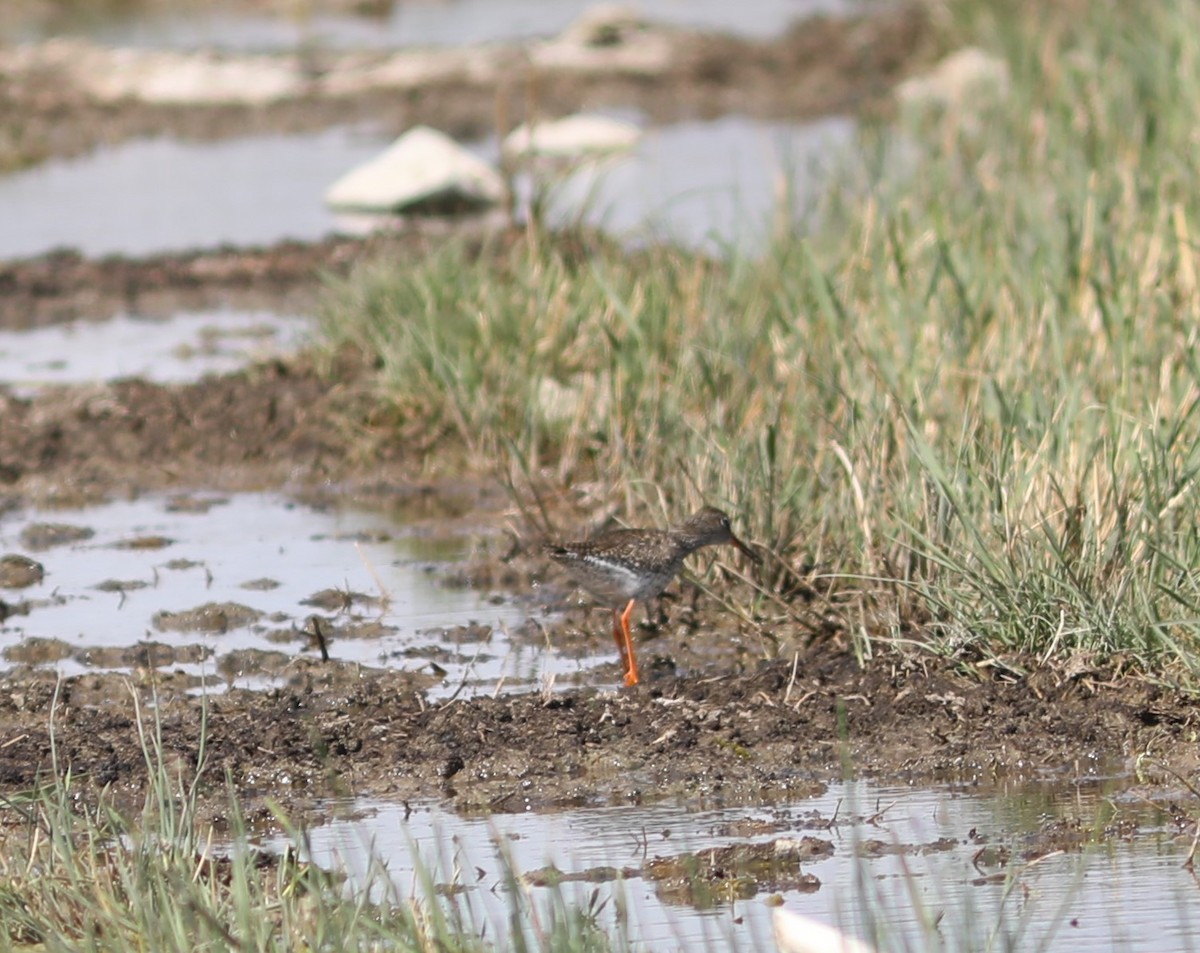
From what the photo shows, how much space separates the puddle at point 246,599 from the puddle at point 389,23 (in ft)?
66.3

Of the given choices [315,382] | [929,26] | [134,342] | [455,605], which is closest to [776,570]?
[455,605]

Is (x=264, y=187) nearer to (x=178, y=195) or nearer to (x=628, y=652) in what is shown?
(x=178, y=195)

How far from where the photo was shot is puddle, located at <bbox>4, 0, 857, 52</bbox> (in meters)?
30.5

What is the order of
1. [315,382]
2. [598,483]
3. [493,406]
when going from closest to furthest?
[598,483] < [493,406] < [315,382]

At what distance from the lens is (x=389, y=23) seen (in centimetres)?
3416

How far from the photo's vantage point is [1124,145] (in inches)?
465

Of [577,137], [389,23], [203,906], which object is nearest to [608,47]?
[389,23]

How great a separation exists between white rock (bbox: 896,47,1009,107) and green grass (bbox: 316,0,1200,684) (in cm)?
109

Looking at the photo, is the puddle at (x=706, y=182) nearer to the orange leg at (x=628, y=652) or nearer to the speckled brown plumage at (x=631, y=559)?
the speckled brown plumage at (x=631, y=559)

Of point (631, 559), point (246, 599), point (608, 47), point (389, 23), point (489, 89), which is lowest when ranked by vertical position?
point (246, 599)

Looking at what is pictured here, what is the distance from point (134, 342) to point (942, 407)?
703cm

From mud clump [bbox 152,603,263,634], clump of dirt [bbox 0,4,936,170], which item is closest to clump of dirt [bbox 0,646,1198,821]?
mud clump [bbox 152,603,263,634]

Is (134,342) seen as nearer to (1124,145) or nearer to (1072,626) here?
(1124,145)

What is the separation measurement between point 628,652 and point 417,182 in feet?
36.5
